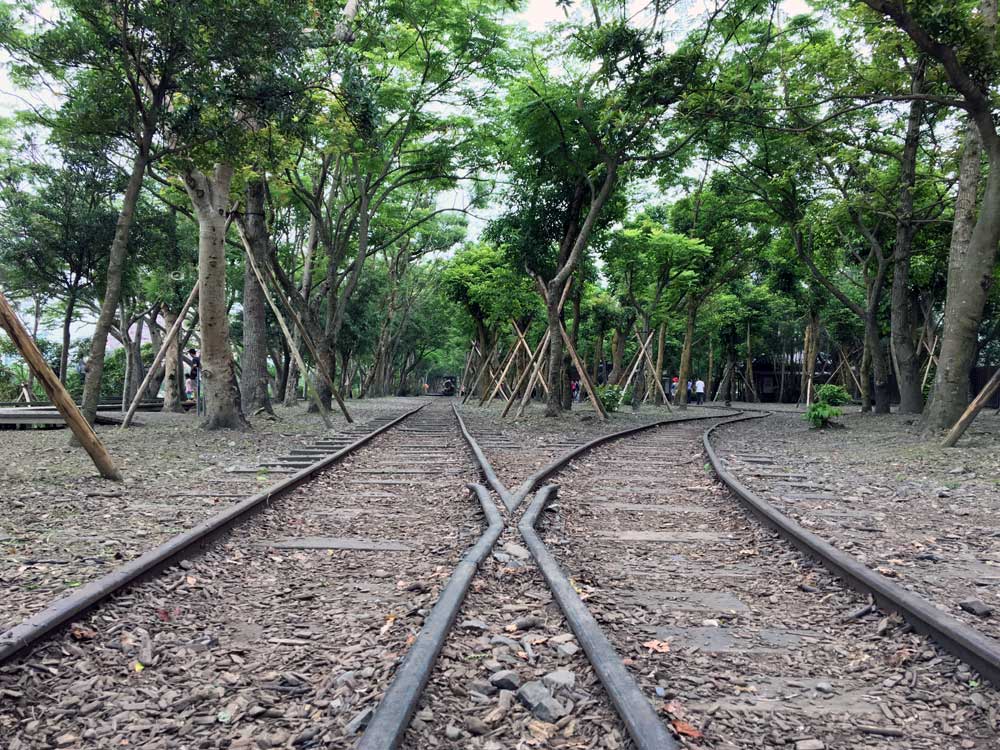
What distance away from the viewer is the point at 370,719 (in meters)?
2.06

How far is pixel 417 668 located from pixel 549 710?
459mm

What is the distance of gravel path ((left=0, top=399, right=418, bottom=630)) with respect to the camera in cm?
347

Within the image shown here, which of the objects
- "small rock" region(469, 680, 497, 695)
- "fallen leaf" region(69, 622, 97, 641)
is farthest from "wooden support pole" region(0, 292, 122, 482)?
"small rock" region(469, 680, 497, 695)

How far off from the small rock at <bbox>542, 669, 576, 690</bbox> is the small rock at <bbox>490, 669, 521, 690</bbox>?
0.10 m

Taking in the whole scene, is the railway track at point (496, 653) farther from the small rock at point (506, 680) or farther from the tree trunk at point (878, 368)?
the tree trunk at point (878, 368)

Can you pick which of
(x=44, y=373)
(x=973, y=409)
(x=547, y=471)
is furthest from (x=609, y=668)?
(x=973, y=409)

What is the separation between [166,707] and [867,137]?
17.8m

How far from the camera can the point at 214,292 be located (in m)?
10.8

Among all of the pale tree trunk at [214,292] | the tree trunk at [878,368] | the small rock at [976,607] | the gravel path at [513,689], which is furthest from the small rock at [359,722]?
the tree trunk at [878,368]

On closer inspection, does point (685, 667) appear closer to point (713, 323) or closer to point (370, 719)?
point (370, 719)

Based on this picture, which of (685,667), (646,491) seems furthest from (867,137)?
(685,667)

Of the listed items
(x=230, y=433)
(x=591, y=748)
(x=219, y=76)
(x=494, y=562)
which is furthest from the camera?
(x=230, y=433)

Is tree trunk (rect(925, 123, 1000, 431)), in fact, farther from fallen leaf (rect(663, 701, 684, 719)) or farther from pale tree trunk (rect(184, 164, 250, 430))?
pale tree trunk (rect(184, 164, 250, 430))

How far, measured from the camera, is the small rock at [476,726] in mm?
2102
